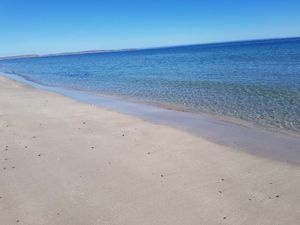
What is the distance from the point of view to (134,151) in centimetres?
830

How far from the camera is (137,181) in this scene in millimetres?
6375

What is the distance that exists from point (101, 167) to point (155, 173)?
1.24m

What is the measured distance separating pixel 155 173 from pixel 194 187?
100 centimetres

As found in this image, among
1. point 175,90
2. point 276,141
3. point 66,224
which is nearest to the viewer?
point 66,224

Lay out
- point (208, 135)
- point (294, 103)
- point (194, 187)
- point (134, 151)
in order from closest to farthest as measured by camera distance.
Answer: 1. point (194, 187)
2. point (134, 151)
3. point (208, 135)
4. point (294, 103)

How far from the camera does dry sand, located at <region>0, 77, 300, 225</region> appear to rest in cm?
507

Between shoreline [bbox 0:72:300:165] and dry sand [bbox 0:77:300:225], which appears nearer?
dry sand [bbox 0:77:300:225]

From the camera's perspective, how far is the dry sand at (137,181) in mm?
5074

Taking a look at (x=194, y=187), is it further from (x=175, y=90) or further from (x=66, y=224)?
(x=175, y=90)

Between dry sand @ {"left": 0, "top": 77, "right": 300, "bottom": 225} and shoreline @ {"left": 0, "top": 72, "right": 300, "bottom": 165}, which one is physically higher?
dry sand @ {"left": 0, "top": 77, "right": 300, "bottom": 225}

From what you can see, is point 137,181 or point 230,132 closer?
point 137,181

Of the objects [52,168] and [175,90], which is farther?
[175,90]

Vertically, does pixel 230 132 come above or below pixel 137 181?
below

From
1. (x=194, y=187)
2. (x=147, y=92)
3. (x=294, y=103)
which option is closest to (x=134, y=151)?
(x=194, y=187)
